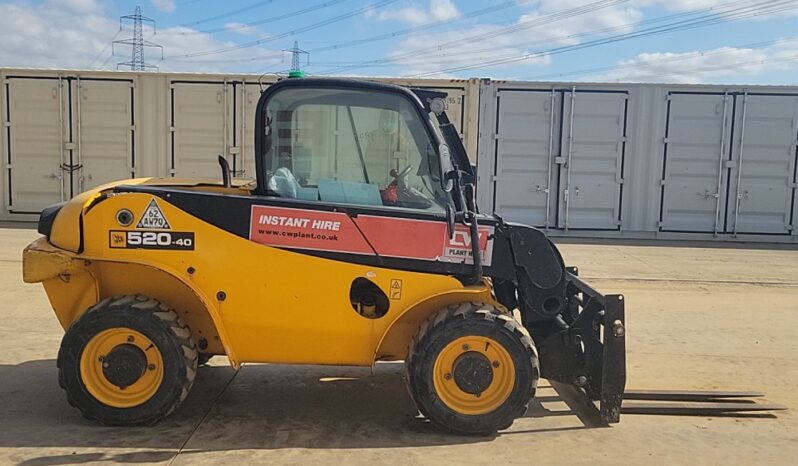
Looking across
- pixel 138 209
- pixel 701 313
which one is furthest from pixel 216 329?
pixel 701 313

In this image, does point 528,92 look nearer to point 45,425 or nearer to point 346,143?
point 346,143

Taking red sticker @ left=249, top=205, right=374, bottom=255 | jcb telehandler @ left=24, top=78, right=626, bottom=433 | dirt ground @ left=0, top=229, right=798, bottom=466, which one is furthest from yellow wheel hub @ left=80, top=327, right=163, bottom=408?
red sticker @ left=249, top=205, right=374, bottom=255

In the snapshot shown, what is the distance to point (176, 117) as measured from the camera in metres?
13.9

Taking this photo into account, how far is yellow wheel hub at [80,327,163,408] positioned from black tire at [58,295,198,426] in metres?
0.03

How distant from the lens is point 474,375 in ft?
14.2

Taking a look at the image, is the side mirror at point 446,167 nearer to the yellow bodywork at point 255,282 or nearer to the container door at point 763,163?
the yellow bodywork at point 255,282

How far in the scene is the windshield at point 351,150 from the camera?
14.6 ft

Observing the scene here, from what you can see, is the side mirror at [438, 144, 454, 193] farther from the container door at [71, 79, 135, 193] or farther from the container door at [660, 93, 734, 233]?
the container door at [71, 79, 135, 193]

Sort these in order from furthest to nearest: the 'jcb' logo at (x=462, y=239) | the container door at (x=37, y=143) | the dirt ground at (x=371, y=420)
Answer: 1. the container door at (x=37, y=143)
2. the 'jcb' logo at (x=462, y=239)
3. the dirt ground at (x=371, y=420)

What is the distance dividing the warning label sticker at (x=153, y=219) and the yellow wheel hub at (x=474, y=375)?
6.04ft

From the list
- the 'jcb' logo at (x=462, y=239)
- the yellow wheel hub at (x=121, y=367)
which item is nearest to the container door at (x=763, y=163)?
the 'jcb' logo at (x=462, y=239)

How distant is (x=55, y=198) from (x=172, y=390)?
11.4 m

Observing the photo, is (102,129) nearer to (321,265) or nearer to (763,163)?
(321,265)

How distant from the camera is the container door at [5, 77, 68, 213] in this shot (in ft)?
45.9
